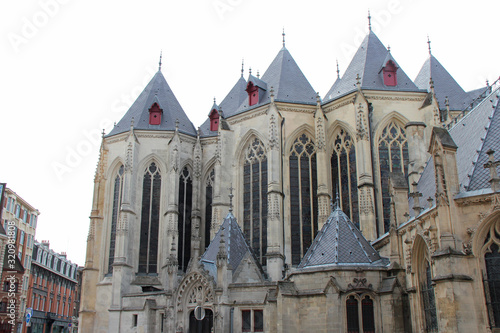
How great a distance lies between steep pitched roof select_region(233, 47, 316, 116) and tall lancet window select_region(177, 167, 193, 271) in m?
5.80

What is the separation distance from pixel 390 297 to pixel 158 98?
76.6 feet

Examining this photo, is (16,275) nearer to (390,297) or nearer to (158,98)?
(158,98)

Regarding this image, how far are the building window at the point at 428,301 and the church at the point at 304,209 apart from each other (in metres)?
0.06

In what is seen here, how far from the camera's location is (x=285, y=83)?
99.4 ft

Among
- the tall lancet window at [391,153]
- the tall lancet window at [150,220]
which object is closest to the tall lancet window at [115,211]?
the tall lancet window at [150,220]

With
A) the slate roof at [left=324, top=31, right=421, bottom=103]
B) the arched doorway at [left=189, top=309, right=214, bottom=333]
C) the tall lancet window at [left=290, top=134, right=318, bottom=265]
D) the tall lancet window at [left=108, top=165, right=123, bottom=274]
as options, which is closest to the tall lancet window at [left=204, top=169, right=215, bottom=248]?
the tall lancet window at [left=108, top=165, right=123, bottom=274]

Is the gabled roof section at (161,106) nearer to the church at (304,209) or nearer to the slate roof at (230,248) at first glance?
the church at (304,209)

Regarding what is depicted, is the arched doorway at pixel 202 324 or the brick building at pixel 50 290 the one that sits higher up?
the brick building at pixel 50 290

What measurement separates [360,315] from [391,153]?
12658 millimetres

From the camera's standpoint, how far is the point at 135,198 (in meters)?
30.8

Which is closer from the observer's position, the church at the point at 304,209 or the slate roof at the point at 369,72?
the church at the point at 304,209

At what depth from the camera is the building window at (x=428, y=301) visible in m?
13.9

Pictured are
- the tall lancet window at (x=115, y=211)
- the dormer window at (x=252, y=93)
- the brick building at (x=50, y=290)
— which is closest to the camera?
the dormer window at (x=252, y=93)

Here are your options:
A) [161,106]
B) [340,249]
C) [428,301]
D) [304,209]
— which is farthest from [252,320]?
[161,106]
